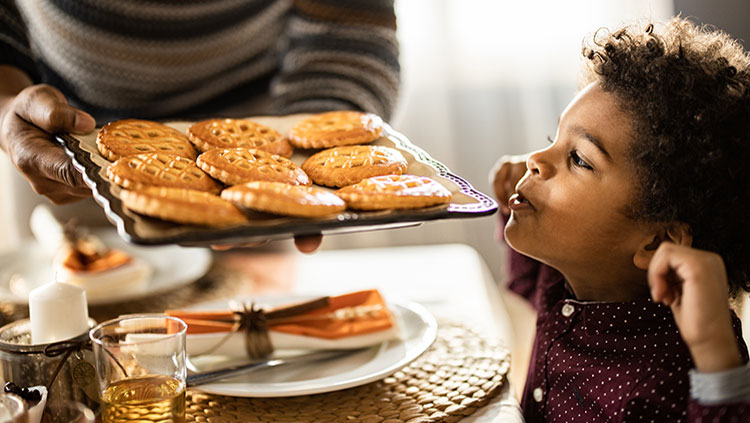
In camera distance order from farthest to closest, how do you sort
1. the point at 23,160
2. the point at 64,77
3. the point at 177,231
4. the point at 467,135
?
the point at 467,135 < the point at 64,77 < the point at 23,160 < the point at 177,231

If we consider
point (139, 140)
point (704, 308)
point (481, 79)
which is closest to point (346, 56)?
point (139, 140)

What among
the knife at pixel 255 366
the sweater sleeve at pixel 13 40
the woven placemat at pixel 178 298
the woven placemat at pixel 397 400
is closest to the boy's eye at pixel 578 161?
the woven placemat at pixel 397 400

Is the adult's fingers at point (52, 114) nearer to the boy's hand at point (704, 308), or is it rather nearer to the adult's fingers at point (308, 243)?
the adult's fingers at point (308, 243)

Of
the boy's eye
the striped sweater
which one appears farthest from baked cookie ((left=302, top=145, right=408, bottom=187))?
the striped sweater

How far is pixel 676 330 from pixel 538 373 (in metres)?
0.24

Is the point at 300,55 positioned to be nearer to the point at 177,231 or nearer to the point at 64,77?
the point at 64,77

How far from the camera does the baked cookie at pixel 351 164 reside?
39.4 inches

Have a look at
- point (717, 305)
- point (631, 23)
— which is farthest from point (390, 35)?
point (717, 305)

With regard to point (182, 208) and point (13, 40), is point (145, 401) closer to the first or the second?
point (182, 208)

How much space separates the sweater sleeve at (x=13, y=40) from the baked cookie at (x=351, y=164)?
0.71m

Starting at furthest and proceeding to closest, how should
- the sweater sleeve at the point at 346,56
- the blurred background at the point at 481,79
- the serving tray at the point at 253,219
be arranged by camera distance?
the blurred background at the point at 481,79, the sweater sleeve at the point at 346,56, the serving tray at the point at 253,219

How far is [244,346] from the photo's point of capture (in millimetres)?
1125

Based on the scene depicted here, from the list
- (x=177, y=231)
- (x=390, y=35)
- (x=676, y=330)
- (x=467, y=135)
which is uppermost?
(x=390, y=35)

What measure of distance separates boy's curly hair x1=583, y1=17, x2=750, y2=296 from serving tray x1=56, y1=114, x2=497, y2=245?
26cm
